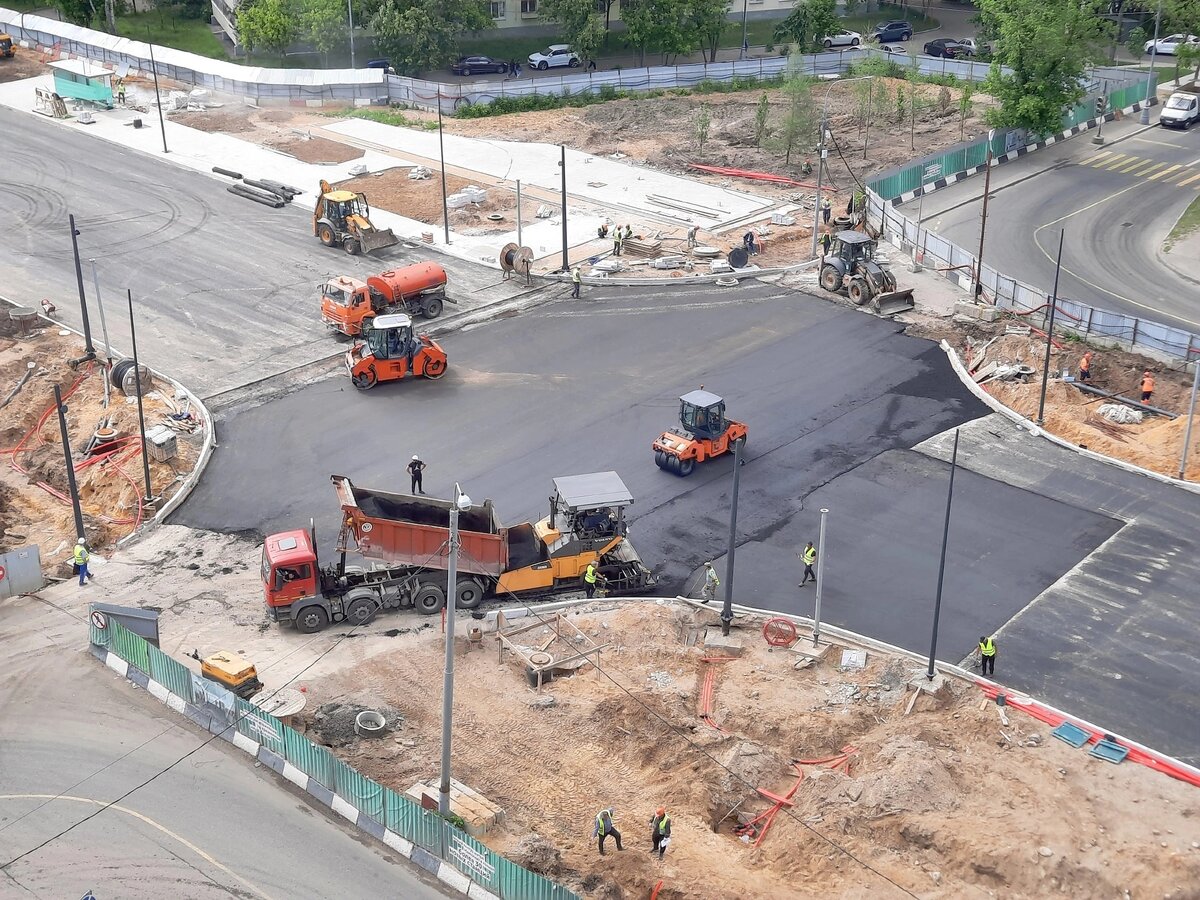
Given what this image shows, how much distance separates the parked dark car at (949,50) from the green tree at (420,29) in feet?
106

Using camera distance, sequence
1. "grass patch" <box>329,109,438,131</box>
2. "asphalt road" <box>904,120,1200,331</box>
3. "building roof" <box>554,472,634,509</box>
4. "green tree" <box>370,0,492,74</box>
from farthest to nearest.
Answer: "green tree" <box>370,0,492,74</box> → "grass patch" <box>329,109,438,131</box> → "asphalt road" <box>904,120,1200,331</box> → "building roof" <box>554,472,634,509</box>

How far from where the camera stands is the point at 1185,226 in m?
62.8

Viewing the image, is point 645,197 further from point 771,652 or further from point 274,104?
point 771,652

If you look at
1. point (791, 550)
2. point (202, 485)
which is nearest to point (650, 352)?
point (791, 550)

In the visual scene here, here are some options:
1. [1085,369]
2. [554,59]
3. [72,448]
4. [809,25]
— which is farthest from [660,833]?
[809,25]

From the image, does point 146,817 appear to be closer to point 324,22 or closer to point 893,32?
point 324,22

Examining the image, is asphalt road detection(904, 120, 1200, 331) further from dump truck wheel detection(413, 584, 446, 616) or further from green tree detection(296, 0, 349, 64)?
green tree detection(296, 0, 349, 64)

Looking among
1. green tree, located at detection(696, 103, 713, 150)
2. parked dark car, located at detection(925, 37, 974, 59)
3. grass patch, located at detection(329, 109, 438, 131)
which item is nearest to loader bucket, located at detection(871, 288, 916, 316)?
green tree, located at detection(696, 103, 713, 150)

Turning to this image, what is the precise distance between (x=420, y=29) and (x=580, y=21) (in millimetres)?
10803

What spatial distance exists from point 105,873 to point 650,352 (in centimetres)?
2997

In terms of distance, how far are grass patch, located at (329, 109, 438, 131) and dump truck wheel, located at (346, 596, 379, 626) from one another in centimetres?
4897

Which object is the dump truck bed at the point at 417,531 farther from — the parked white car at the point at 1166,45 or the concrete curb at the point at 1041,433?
the parked white car at the point at 1166,45

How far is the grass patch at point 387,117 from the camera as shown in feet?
257

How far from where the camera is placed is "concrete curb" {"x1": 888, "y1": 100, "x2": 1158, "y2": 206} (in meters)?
67.0
